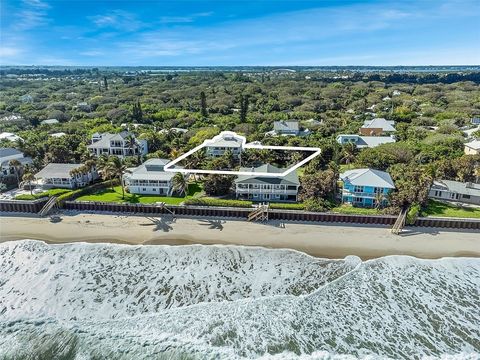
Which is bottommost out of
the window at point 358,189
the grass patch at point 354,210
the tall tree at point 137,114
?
the grass patch at point 354,210

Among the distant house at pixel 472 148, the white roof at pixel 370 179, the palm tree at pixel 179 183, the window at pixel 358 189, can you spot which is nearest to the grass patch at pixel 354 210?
the window at pixel 358 189

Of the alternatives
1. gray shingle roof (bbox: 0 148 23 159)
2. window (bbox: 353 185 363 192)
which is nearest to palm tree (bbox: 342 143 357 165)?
window (bbox: 353 185 363 192)

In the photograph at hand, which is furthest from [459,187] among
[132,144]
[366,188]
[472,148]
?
[132,144]

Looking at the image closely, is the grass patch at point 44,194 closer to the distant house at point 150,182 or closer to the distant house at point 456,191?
the distant house at point 150,182

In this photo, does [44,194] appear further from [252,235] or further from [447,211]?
[447,211]

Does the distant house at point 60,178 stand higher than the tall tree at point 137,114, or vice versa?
the tall tree at point 137,114

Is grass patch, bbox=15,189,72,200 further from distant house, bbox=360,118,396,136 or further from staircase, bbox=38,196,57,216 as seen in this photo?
distant house, bbox=360,118,396,136

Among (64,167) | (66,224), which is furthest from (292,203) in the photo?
(64,167)
